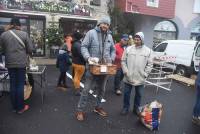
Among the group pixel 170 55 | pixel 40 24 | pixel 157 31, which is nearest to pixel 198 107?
pixel 170 55

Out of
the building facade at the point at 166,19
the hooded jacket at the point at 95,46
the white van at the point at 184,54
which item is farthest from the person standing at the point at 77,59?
the building facade at the point at 166,19

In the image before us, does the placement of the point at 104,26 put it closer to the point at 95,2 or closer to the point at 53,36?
the point at 53,36

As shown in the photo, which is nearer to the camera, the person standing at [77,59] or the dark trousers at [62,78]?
the person standing at [77,59]

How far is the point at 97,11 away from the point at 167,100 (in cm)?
1198

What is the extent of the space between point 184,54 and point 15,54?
8.97m

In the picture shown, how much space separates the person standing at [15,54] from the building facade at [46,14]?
419 inches

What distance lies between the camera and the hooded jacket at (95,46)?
5177 millimetres

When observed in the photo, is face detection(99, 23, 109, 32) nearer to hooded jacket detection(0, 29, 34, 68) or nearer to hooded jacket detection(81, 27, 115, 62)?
hooded jacket detection(81, 27, 115, 62)

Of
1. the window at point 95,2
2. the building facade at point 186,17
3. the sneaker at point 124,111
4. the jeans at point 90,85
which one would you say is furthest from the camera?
the building facade at point 186,17

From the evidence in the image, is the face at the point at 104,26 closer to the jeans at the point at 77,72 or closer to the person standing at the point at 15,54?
the person standing at the point at 15,54

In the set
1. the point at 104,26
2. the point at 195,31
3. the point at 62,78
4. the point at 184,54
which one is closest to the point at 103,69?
the point at 104,26

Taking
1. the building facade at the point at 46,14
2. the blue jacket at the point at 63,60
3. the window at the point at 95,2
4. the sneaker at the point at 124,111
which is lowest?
the sneaker at the point at 124,111

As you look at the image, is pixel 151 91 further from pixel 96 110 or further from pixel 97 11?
pixel 97 11

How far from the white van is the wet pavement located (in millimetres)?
4698
